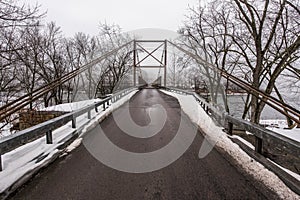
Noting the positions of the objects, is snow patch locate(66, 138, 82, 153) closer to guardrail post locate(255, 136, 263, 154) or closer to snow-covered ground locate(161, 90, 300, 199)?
A: snow-covered ground locate(161, 90, 300, 199)

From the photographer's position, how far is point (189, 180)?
3613 millimetres

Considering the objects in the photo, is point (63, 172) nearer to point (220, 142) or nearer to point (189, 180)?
point (189, 180)

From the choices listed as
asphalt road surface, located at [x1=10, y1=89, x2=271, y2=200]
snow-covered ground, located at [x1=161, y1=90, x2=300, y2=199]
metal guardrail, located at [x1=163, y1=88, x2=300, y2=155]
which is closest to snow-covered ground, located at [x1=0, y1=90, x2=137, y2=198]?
asphalt road surface, located at [x1=10, y1=89, x2=271, y2=200]

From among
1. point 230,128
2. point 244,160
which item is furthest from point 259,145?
point 230,128

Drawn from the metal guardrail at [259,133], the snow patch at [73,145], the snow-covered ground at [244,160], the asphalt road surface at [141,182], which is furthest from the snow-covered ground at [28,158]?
the metal guardrail at [259,133]

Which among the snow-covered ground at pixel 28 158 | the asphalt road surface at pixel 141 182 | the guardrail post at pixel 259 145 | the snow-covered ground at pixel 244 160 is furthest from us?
the guardrail post at pixel 259 145

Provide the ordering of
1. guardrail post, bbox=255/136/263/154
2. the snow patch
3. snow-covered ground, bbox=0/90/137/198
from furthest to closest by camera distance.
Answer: the snow patch, guardrail post, bbox=255/136/263/154, snow-covered ground, bbox=0/90/137/198

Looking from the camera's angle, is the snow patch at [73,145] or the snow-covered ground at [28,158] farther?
the snow patch at [73,145]

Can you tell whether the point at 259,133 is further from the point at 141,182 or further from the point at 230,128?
the point at 141,182

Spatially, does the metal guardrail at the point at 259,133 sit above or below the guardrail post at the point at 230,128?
above

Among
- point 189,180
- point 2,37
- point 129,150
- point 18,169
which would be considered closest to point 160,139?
point 129,150

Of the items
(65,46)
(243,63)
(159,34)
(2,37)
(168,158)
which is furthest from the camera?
(159,34)

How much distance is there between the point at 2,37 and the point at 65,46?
79.9 feet

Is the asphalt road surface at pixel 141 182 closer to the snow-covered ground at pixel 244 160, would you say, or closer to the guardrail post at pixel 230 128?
the snow-covered ground at pixel 244 160
